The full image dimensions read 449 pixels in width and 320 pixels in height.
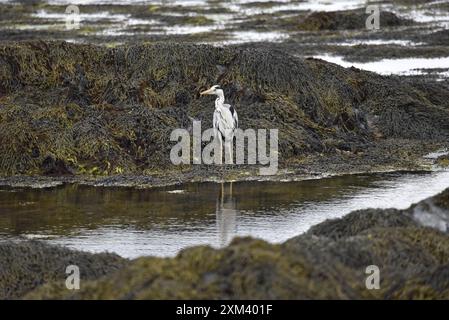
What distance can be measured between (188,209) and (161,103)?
466 centimetres

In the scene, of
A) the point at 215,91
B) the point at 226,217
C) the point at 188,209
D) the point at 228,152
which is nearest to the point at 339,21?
the point at 215,91

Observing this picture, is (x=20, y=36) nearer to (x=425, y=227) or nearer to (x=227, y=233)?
(x=227, y=233)

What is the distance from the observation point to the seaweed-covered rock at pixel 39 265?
27.8 ft

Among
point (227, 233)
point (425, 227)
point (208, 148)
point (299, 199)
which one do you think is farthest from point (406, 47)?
point (425, 227)

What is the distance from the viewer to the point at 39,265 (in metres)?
8.71

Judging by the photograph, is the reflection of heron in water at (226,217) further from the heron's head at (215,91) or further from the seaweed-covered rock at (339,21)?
the seaweed-covered rock at (339,21)

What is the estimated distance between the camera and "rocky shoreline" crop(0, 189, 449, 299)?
6.64 m

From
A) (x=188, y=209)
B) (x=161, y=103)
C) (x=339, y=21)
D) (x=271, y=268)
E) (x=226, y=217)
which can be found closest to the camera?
(x=271, y=268)

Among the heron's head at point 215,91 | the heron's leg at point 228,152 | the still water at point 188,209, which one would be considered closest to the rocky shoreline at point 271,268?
the still water at point 188,209

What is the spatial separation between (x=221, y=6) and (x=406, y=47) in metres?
16.9

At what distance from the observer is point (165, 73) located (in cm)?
1777

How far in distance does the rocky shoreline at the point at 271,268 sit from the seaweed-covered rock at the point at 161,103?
6.30 m

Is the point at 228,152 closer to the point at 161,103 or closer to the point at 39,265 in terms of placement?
the point at 161,103

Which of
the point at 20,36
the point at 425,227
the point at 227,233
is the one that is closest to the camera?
the point at 425,227
